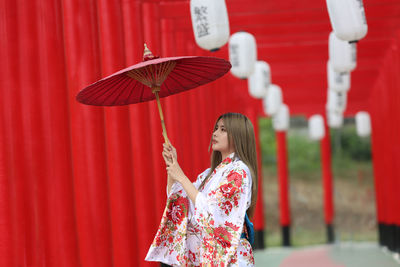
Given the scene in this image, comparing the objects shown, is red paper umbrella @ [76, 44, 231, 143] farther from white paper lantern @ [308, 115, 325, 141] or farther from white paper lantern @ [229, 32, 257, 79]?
white paper lantern @ [308, 115, 325, 141]

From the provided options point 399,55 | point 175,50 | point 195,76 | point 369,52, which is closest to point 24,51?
point 195,76

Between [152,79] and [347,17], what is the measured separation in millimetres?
2781

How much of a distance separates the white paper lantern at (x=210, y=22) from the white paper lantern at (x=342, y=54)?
7.78 ft

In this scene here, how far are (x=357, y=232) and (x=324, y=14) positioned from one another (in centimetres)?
1736

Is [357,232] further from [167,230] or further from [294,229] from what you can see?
[167,230]

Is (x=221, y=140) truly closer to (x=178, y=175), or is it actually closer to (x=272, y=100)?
(x=178, y=175)

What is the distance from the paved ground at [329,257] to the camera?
11.6 meters

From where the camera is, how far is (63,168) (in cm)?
394

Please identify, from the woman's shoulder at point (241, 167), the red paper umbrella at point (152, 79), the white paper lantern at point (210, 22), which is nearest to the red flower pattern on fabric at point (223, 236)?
the woman's shoulder at point (241, 167)

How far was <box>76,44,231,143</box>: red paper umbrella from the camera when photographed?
10.3 ft

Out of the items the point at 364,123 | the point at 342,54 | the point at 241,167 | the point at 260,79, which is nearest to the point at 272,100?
the point at 260,79

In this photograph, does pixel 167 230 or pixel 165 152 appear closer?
pixel 165 152

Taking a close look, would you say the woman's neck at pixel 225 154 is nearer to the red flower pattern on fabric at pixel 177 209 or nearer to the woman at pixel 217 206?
the woman at pixel 217 206

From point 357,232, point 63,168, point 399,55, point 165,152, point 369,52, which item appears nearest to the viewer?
point 165,152
